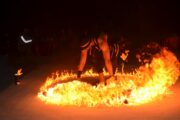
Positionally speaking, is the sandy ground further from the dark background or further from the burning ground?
the dark background

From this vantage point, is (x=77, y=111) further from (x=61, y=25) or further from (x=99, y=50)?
(x=61, y=25)

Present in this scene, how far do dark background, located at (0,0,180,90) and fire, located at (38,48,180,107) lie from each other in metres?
4.41

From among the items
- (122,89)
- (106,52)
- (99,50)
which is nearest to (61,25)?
(99,50)

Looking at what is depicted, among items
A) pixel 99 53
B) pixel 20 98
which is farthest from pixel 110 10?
pixel 20 98

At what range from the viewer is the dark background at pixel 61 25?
61.9ft

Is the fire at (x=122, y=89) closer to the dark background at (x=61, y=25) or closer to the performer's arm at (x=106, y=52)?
the performer's arm at (x=106, y=52)

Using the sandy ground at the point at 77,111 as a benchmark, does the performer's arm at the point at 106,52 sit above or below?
above

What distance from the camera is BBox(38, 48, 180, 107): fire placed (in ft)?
37.3

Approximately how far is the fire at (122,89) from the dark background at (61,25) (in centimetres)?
441

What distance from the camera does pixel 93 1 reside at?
19.6m

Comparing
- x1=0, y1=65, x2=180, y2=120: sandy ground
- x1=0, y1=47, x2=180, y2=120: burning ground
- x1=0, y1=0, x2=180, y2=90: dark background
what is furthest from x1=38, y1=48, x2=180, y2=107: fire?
x1=0, y1=0, x2=180, y2=90: dark background

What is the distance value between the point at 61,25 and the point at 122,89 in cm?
1061

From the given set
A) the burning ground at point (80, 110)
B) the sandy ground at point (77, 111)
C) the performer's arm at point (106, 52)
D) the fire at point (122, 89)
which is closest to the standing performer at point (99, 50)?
the performer's arm at point (106, 52)

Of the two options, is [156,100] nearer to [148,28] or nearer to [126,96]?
[126,96]
